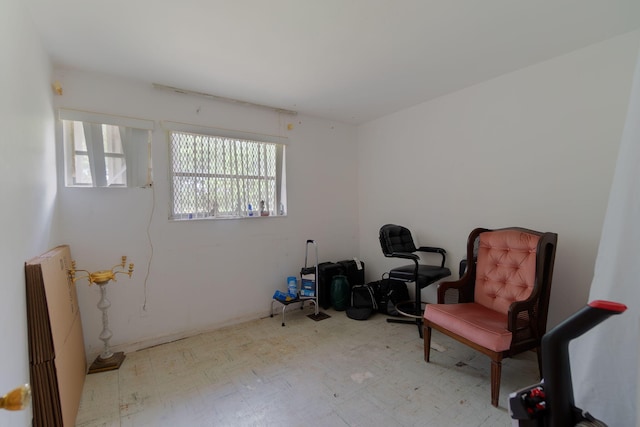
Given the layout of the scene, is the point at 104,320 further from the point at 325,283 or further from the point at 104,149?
the point at 325,283

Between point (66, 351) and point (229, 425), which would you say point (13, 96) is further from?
point (229, 425)

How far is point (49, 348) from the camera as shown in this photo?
5.03 ft

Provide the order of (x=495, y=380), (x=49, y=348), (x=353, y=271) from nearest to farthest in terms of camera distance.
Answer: (x=49, y=348)
(x=495, y=380)
(x=353, y=271)

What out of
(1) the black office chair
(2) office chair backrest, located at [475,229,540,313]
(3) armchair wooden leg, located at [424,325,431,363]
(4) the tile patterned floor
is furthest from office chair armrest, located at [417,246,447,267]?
(3) armchair wooden leg, located at [424,325,431,363]

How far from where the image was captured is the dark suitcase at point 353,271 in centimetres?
373

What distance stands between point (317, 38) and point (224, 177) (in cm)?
175

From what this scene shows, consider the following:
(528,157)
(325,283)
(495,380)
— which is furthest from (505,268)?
(325,283)

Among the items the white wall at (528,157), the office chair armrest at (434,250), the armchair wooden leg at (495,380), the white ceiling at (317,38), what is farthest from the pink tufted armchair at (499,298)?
the white ceiling at (317,38)

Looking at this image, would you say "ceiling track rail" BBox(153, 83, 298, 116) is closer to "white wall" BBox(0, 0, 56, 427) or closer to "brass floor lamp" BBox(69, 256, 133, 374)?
"white wall" BBox(0, 0, 56, 427)

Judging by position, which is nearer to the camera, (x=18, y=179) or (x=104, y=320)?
(x=18, y=179)

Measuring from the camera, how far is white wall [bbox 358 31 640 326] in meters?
2.10

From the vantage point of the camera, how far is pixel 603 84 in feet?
6.81

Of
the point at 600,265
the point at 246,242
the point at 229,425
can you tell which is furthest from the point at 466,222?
the point at 229,425

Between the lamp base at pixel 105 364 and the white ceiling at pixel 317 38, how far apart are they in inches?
97.0
